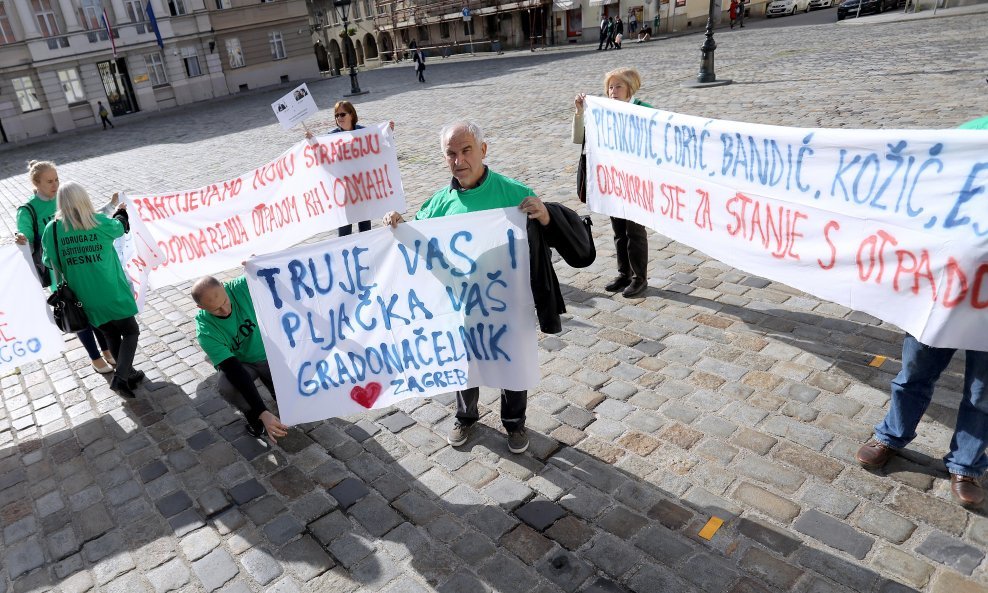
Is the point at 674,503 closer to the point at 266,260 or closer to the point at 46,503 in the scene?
the point at 266,260

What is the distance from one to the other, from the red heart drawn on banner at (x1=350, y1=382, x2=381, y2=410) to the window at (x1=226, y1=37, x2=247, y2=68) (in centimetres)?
4823

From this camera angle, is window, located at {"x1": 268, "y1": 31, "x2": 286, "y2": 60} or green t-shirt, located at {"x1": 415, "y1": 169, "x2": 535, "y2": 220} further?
window, located at {"x1": 268, "y1": 31, "x2": 286, "y2": 60}

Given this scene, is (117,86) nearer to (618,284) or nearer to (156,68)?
(156,68)

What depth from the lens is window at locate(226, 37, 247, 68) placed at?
44.7m

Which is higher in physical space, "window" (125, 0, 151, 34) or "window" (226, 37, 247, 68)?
"window" (125, 0, 151, 34)

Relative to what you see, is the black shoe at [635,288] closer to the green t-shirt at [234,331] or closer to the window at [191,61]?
the green t-shirt at [234,331]

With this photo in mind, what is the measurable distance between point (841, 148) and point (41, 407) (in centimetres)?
655

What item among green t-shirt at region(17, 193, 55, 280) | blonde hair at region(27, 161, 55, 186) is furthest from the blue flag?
green t-shirt at region(17, 193, 55, 280)

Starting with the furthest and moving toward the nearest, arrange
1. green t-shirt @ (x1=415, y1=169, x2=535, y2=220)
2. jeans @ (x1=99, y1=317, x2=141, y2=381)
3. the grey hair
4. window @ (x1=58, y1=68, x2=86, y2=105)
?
window @ (x1=58, y1=68, x2=86, y2=105) → jeans @ (x1=99, y1=317, x2=141, y2=381) → green t-shirt @ (x1=415, y1=169, x2=535, y2=220) → the grey hair

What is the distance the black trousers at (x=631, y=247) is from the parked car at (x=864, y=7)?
3886 centimetres

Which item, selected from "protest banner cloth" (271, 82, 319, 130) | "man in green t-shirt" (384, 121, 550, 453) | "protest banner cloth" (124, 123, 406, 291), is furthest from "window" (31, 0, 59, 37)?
"man in green t-shirt" (384, 121, 550, 453)

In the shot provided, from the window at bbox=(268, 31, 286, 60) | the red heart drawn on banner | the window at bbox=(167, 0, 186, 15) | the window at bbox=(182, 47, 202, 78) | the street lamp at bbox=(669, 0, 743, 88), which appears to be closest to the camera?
the red heart drawn on banner

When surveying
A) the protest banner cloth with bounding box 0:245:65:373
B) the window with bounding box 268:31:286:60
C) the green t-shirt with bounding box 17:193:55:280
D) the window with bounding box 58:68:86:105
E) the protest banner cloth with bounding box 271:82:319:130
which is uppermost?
the window with bounding box 268:31:286:60

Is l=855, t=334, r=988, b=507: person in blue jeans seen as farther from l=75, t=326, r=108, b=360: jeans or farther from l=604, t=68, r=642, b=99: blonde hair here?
l=75, t=326, r=108, b=360: jeans
